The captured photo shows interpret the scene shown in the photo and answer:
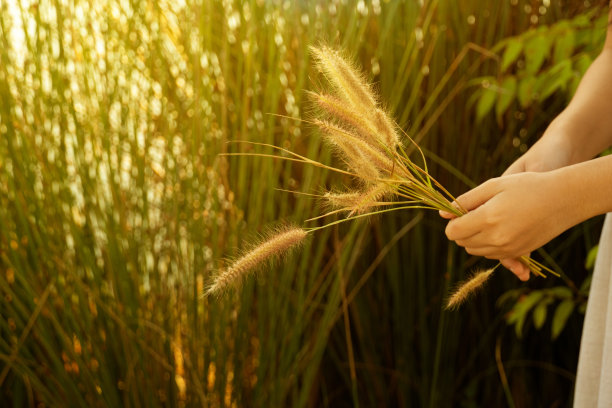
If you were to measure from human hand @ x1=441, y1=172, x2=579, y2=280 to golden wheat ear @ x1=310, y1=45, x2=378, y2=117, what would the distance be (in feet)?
0.53

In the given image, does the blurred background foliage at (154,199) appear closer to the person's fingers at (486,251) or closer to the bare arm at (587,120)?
the bare arm at (587,120)

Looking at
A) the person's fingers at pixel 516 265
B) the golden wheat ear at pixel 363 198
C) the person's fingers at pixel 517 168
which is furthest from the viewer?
the person's fingers at pixel 517 168

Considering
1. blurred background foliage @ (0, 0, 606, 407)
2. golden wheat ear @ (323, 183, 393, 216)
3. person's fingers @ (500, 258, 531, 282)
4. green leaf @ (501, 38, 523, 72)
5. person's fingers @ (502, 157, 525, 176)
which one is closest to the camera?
golden wheat ear @ (323, 183, 393, 216)

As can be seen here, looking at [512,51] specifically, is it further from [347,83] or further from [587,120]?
[347,83]

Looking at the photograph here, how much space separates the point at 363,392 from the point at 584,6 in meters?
1.20

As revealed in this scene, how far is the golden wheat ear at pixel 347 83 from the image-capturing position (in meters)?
0.74

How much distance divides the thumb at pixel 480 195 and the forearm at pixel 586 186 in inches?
2.4

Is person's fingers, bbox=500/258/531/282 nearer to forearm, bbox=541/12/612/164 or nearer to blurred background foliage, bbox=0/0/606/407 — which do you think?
forearm, bbox=541/12/612/164

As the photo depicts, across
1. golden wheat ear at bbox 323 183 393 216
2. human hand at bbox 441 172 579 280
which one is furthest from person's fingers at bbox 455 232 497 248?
golden wheat ear at bbox 323 183 393 216

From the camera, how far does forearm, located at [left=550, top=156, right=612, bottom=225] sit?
0.71 meters

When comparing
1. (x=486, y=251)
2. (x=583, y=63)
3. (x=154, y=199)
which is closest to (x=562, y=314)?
(x=583, y=63)

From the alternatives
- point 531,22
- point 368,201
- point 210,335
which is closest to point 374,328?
point 210,335

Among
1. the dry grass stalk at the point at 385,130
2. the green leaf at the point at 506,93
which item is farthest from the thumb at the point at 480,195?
the green leaf at the point at 506,93

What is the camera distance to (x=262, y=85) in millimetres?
1685
